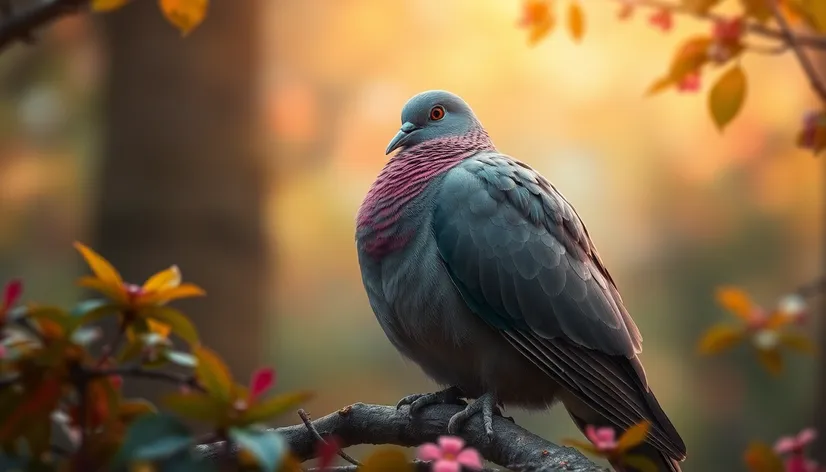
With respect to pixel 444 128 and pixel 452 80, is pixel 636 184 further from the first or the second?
pixel 444 128

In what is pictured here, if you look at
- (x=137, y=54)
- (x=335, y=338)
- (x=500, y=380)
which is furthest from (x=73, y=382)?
(x=335, y=338)

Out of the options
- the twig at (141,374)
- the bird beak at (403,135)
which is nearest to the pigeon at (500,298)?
the bird beak at (403,135)

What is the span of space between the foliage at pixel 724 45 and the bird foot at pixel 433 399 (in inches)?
24.3

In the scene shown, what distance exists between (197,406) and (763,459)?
28.1 inches

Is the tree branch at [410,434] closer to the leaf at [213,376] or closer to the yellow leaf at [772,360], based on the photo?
the leaf at [213,376]

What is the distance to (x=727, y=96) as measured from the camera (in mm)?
1279

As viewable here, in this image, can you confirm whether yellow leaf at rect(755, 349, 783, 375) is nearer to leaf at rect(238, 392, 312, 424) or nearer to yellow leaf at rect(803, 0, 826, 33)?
yellow leaf at rect(803, 0, 826, 33)

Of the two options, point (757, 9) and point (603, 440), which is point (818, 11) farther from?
point (603, 440)

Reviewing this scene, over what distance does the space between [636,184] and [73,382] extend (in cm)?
326

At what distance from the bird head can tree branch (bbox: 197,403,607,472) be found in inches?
23.1

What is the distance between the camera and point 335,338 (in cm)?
386

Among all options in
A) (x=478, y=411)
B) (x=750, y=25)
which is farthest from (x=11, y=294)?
(x=750, y=25)

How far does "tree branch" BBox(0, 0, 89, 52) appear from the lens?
4.19 feet

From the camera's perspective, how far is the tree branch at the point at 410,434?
3.46 ft
